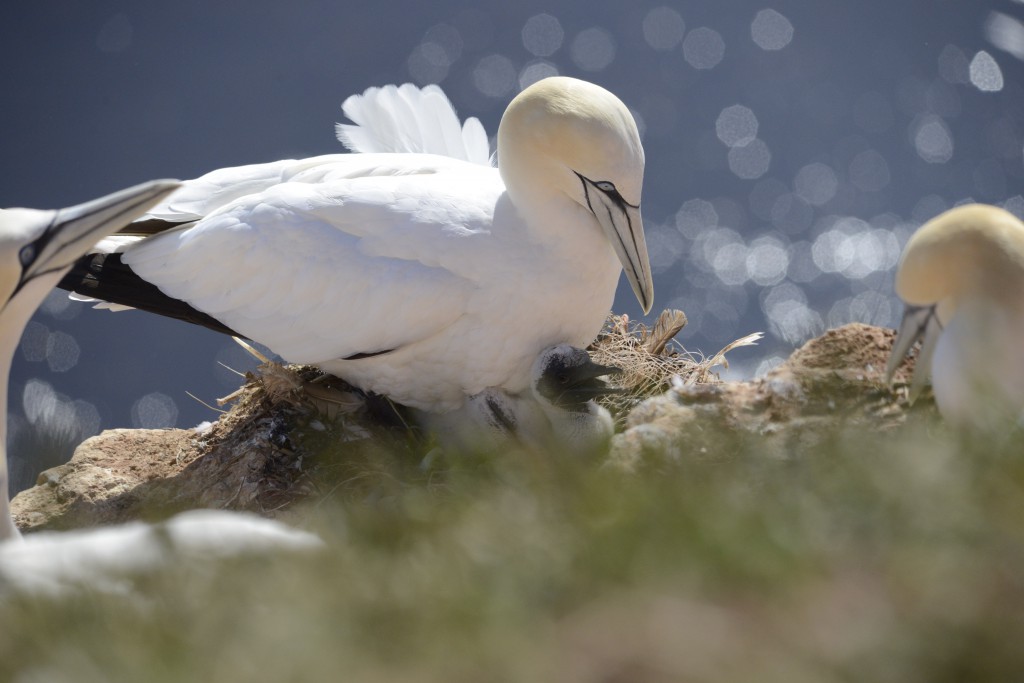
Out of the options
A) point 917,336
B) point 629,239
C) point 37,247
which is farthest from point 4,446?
point 917,336

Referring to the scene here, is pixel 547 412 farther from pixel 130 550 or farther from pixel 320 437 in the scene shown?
pixel 130 550

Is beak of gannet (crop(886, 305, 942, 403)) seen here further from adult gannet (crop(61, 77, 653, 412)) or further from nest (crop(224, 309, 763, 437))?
nest (crop(224, 309, 763, 437))

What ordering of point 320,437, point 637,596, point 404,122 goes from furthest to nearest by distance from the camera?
point 404,122
point 320,437
point 637,596

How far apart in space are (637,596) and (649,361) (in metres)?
3.35

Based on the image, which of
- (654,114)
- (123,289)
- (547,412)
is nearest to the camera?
(547,412)

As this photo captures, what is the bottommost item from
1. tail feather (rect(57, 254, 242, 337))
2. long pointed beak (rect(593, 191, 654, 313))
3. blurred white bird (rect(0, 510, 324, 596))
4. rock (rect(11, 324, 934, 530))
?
rock (rect(11, 324, 934, 530))

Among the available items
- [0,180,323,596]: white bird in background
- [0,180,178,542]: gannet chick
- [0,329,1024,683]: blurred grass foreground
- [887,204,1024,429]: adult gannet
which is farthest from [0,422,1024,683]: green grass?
[0,180,178,542]: gannet chick

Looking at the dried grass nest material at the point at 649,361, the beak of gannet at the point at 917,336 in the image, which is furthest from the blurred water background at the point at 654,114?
the beak of gannet at the point at 917,336

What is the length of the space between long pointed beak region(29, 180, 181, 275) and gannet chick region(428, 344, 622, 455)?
1.53m

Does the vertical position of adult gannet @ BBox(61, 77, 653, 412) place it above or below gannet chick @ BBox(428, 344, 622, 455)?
above

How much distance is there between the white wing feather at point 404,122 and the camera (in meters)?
5.41

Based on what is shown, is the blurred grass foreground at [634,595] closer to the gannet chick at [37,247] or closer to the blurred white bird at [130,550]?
the blurred white bird at [130,550]

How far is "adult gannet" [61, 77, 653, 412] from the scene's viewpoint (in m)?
4.09

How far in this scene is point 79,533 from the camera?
248cm
